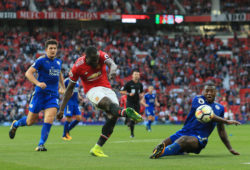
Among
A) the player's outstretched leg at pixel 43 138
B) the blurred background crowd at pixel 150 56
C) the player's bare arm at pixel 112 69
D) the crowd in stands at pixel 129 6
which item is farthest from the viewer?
the crowd in stands at pixel 129 6

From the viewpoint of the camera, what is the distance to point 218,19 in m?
46.2

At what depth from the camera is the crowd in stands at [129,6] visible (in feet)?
148

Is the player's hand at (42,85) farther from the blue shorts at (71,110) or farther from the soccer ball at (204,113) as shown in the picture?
the blue shorts at (71,110)

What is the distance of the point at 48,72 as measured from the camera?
11.7m

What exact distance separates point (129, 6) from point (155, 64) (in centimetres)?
742

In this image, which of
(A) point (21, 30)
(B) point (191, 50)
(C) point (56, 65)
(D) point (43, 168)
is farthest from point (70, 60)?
(D) point (43, 168)

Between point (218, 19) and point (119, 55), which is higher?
point (218, 19)

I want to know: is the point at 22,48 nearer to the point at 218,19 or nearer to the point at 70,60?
the point at 70,60

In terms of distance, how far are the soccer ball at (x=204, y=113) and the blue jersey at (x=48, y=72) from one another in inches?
161

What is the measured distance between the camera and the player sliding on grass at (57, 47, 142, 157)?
9383 millimetres

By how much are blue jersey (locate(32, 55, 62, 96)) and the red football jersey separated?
1983 mm

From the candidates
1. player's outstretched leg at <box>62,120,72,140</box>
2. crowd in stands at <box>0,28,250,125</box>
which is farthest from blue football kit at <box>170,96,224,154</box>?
crowd in stands at <box>0,28,250,125</box>

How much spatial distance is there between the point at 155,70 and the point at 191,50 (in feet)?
16.4

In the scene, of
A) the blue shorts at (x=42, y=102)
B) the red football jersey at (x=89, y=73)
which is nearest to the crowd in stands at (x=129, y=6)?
the blue shorts at (x=42, y=102)
